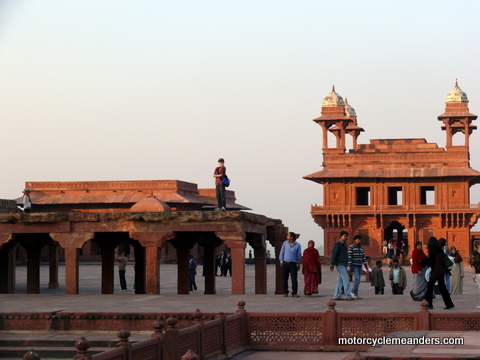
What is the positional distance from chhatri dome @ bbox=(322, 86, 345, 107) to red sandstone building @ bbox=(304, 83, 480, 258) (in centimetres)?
7

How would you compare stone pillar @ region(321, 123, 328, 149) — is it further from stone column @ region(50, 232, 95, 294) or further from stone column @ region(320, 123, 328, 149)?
stone column @ region(50, 232, 95, 294)

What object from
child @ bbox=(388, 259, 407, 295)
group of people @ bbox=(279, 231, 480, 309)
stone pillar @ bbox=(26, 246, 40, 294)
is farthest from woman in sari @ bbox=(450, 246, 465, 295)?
stone pillar @ bbox=(26, 246, 40, 294)

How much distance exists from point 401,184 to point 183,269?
34.7 metres

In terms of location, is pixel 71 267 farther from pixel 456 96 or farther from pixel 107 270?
pixel 456 96

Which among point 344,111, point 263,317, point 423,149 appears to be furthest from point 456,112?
point 263,317

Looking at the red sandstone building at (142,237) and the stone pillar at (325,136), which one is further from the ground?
the stone pillar at (325,136)

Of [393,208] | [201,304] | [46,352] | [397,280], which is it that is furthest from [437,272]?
[393,208]

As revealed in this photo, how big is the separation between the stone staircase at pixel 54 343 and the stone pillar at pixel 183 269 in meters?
8.02

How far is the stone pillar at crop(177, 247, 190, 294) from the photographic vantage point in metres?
21.7

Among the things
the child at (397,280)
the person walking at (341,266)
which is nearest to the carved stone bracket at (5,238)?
the person walking at (341,266)

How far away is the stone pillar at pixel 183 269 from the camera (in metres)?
21.7

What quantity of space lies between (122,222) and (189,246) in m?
3.33

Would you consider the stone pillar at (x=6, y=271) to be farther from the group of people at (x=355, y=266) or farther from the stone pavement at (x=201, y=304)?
the group of people at (x=355, y=266)

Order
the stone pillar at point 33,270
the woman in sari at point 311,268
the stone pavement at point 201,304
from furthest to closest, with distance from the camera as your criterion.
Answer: the stone pillar at point 33,270
the woman in sari at point 311,268
the stone pavement at point 201,304
